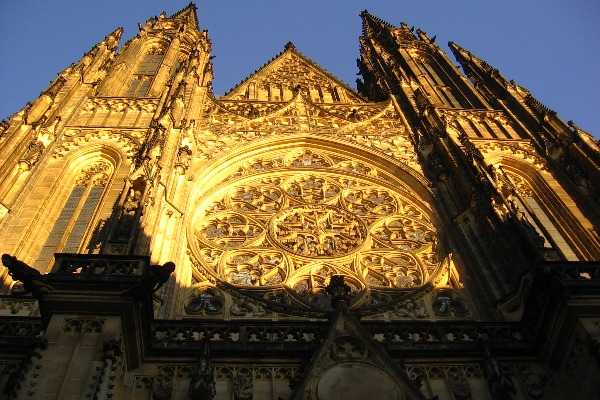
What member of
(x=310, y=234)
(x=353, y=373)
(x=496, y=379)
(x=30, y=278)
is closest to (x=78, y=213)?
(x=310, y=234)

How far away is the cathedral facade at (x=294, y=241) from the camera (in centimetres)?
959

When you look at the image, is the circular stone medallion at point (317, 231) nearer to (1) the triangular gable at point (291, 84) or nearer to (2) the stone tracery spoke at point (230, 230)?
(2) the stone tracery spoke at point (230, 230)

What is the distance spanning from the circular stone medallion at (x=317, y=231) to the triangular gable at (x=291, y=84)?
7084 millimetres

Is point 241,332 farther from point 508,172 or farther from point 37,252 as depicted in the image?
point 508,172

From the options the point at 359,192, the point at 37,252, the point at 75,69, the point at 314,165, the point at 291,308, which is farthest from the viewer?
the point at 75,69

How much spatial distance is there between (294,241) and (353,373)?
5.01 meters

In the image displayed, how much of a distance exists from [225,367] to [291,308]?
2.38 metres

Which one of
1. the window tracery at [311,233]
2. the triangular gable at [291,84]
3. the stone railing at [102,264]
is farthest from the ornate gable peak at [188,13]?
the stone railing at [102,264]

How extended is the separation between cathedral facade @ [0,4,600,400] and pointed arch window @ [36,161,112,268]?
0.17ft

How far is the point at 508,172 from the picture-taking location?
1755 centimetres

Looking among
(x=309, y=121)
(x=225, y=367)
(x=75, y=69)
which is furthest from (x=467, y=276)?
(x=75, y=69)

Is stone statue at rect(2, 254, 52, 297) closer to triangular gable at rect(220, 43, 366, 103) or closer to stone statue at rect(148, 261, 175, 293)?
stone statue at rect(148, 261, 175, 293)

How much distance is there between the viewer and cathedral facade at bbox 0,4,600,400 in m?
9.59

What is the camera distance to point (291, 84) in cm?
2488
